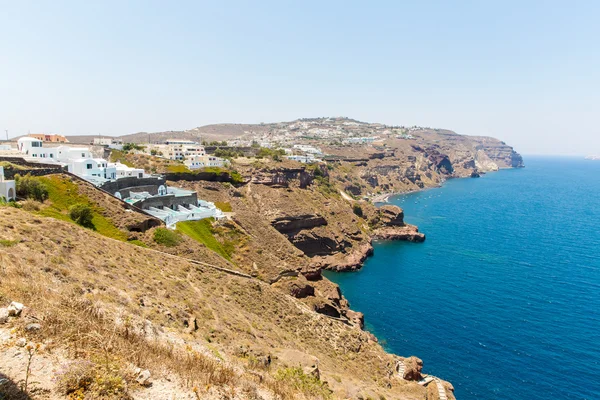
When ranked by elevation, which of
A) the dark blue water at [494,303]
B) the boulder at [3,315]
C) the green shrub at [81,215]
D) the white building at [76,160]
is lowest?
the dark blue water at [494,303]

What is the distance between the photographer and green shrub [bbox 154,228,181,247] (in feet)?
108

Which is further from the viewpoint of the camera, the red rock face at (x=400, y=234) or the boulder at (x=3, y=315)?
the red rock face at (x=400, y=234)

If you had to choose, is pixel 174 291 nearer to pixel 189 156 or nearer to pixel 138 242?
pixel 138 242

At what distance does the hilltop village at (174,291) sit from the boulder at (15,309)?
48mm

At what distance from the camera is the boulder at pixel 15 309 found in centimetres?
972

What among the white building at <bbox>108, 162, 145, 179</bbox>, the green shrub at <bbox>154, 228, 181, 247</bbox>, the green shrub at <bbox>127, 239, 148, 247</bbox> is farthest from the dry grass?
the white building at <bbox>108, 162, 145, 179</bbox>

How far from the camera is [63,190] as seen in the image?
35.5 m

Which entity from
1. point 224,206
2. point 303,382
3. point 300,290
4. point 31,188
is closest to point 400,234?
point 224,206

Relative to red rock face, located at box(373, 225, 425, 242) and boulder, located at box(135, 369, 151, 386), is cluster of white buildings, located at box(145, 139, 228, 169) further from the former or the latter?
boulder, located at box(135, 369, 151, 386)

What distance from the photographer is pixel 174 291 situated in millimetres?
22297

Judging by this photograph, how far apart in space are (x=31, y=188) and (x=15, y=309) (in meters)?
28.6

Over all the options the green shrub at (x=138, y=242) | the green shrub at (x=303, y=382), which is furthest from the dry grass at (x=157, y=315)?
the green shrub at (x=138, y=242)

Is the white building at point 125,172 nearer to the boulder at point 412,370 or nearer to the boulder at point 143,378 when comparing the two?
the boulder at point 412,370

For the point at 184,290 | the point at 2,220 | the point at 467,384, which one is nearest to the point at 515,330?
the point at 467,384
